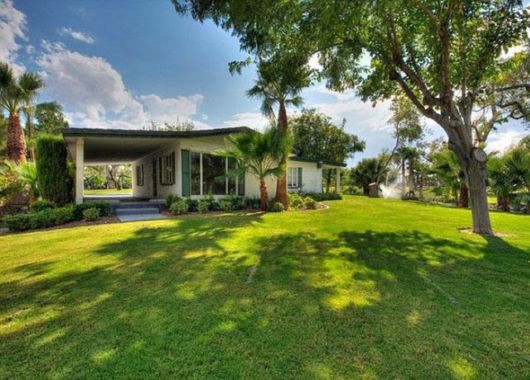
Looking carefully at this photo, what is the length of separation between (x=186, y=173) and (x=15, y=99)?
1087 cm

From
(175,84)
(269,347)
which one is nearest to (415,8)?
(269,347)

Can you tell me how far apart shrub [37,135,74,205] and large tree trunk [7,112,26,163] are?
570cm

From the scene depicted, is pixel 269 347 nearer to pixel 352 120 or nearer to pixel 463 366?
pixel 463 366

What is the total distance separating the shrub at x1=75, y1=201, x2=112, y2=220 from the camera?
31.3ft

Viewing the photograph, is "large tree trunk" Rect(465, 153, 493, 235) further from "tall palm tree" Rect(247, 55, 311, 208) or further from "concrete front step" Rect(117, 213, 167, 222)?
"concrete front step" Rect(117, 213, 167, 222)

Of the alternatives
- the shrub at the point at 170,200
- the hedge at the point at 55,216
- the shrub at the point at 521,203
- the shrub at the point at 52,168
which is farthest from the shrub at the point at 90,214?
the shrub at the point at 521,203

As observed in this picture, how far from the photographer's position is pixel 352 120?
104 ft

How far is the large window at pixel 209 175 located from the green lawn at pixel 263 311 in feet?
23.7

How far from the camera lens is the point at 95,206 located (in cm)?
997

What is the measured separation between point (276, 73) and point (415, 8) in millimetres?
4089

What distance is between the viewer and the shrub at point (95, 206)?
9.54 meters

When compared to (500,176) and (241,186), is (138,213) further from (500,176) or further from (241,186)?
(500,176)

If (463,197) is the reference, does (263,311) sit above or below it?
below

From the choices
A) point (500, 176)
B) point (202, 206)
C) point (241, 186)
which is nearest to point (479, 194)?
point (500, 176)
